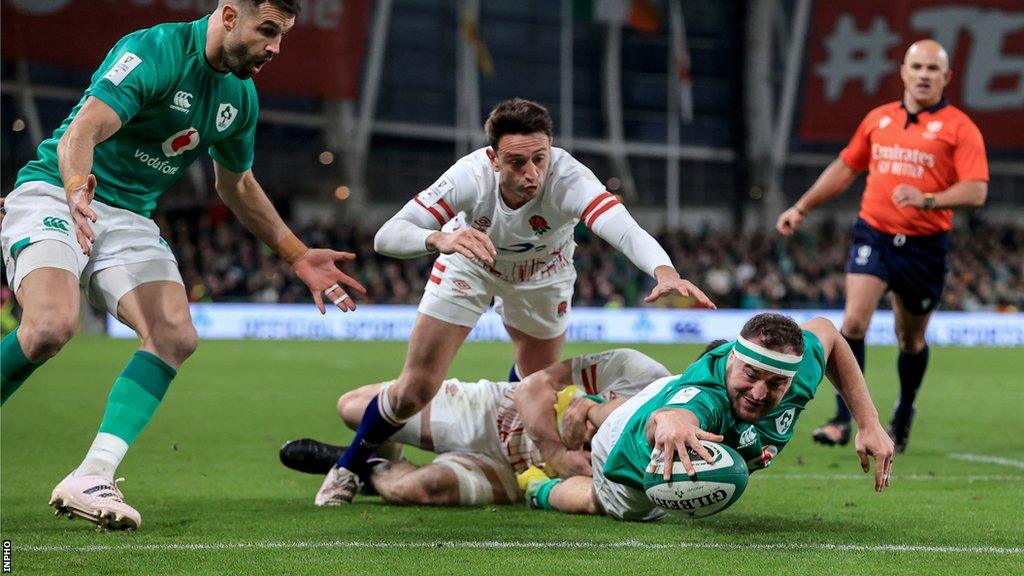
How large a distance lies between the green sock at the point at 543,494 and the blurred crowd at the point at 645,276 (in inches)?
682

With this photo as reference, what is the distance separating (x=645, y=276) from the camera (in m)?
28.3

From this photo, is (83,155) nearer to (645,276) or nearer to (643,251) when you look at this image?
(643,251)

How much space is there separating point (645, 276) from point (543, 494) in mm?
22783

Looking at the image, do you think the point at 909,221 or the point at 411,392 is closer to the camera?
the point at 411,392

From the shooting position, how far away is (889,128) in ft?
27.2

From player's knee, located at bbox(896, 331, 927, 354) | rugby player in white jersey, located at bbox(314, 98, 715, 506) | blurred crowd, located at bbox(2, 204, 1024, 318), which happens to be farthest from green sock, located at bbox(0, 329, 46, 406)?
blurred crowd, located at bbox(2, 204, 1024, 318)

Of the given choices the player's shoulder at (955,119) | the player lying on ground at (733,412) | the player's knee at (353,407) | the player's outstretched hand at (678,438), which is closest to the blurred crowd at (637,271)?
the player's shoulder at (955,119)

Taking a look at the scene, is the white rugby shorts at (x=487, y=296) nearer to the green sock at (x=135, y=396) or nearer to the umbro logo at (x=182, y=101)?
the green sock at (x=135, y=396)

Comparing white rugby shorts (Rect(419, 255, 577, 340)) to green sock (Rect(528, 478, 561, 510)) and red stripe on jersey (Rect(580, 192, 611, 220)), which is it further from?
green sock (Rect(528, 478, 561, 510))

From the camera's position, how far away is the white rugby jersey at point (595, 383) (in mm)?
5945

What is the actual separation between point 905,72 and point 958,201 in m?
1.06

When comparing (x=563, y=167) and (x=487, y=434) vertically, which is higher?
(x=563, y=167)

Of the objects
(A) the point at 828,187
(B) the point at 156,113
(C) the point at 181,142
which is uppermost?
(B) the point at 156,113

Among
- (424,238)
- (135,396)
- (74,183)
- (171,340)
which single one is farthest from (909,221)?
(74,183)
